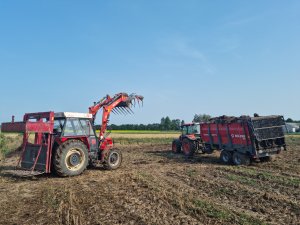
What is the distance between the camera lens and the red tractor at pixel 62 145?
10180mm

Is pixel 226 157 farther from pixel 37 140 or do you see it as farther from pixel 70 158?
pixel 37 140

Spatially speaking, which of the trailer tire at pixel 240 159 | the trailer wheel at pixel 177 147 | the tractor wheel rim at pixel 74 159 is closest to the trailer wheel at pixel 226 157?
the trailer tire at pixel 240 159

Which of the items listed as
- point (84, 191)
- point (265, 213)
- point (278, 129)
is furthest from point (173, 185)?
point (278, 129)

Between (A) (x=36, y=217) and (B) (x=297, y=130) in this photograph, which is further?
(B) (x=297, y=130)

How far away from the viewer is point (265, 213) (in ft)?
Answer: 20.4

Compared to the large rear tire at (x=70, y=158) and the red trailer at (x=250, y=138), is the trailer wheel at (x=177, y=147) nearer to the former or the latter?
the red trailer at (x=250, y=138)

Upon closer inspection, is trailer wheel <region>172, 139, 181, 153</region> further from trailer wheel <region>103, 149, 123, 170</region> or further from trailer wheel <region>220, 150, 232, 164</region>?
trailer wheel <region>103, 149, 123, 170</region>

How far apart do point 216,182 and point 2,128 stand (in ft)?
24.1

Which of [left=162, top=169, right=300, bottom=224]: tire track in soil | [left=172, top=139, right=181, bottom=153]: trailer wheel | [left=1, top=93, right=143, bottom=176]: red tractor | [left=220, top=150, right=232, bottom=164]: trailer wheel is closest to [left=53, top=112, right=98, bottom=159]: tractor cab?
[left=1, top=93, right=143, bottom=176]: red tractor

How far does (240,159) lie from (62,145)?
7771 millimetres

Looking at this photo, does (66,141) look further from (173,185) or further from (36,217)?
(36,217)

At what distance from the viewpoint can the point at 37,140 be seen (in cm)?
1105

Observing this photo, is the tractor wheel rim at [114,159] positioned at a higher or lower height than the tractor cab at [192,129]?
lower

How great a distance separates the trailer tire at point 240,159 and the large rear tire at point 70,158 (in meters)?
6.79
